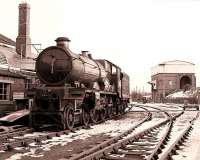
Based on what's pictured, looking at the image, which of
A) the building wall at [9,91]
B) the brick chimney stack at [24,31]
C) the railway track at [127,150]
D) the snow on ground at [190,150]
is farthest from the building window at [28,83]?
the snow on ground at [190,150]

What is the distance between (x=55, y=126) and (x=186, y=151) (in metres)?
7.51

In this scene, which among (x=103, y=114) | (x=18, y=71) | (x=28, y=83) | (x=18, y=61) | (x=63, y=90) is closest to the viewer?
(x=63, y=90)

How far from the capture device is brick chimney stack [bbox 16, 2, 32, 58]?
25.2 meters

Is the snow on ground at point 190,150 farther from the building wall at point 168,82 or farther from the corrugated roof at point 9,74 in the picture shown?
the building wall at point 168,82

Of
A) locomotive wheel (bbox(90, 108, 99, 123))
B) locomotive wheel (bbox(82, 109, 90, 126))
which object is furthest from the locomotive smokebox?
locomotive wheel (bbox(90, 108, 99, 123))

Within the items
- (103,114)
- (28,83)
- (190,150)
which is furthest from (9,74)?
(190,150)

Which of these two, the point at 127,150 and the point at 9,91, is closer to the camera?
the point at 127,150

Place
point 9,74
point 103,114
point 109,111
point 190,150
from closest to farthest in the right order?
point 190,150 → point 9,74 → point 103,114 → point 109,111

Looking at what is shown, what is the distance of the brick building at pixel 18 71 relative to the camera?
18.1 metres

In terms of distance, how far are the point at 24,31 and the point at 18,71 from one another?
6646mm

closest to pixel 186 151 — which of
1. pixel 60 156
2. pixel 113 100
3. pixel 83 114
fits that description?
pixel 60 156

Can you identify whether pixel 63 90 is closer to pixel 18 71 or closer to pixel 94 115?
pixel 94 115

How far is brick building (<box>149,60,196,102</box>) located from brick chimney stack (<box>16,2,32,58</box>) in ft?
158

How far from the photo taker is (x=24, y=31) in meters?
25.5
